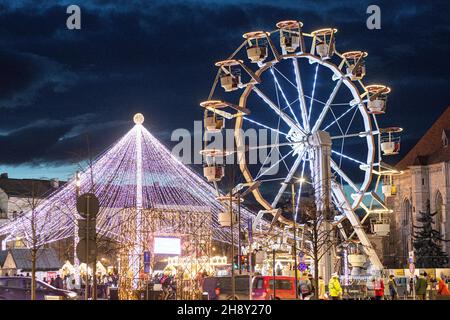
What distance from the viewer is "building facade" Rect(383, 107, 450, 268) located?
303 ft

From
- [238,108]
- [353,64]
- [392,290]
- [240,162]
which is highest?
[353,64]

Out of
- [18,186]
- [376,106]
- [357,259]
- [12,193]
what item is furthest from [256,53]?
[18,186]

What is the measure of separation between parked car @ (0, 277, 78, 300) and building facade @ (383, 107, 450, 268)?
212 feet

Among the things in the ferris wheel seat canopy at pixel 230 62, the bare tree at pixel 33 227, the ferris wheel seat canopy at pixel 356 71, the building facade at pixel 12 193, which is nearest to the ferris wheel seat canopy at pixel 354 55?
the ferris wheel seat canopy at pixel 356 71

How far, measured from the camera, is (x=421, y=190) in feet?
315

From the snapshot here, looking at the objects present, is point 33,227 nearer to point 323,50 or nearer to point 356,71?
point 323,50

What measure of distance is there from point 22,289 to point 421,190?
72.0 m

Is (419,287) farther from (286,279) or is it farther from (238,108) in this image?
(238,108)

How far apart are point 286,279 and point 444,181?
63154 mm

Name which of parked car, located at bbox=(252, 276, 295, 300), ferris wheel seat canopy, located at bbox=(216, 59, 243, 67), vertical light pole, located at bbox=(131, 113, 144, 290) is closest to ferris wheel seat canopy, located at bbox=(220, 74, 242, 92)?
ferris wheel seat canopy, located at bbox=(216, 59, 243, 67)

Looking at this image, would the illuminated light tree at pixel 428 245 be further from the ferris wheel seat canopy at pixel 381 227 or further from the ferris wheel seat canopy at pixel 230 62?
the ferris wheel seat canopy at pixel 230 62

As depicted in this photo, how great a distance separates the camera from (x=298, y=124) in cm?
4938

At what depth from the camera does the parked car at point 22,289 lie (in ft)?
98.1
